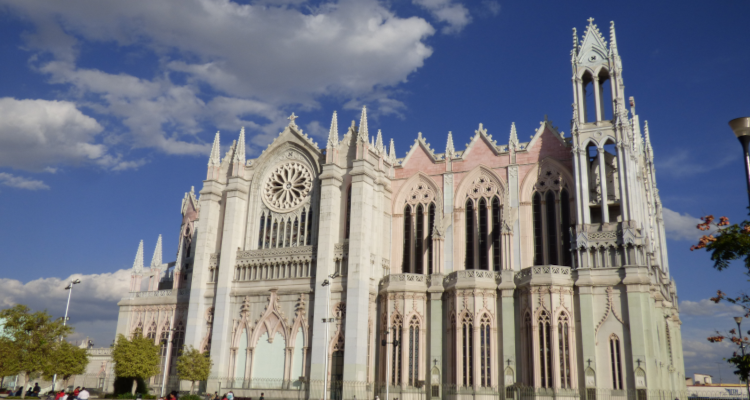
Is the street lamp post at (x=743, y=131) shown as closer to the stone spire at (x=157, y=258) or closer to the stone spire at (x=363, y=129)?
the stone spire at (x=363, y=129)

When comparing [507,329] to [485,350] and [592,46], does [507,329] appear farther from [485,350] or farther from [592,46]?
[592,46]

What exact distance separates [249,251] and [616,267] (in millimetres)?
26648

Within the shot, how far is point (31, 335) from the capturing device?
44375 mm

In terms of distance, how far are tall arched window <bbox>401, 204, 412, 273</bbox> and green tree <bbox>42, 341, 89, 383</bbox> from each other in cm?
2435

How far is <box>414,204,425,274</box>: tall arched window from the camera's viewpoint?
1887 inches

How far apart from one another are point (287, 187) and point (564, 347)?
964 inches

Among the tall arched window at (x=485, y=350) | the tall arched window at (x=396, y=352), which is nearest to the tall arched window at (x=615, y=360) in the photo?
the tall arched window at (x=485, y=350)

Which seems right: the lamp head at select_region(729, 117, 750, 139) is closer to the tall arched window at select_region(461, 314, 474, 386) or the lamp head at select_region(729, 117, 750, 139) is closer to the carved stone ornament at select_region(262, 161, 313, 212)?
the tall arched window at select_region(461, 314, 474, 386)

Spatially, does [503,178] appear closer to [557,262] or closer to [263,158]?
[557,262]

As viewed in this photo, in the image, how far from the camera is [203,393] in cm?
4669

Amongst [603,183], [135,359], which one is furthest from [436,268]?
[135,359]

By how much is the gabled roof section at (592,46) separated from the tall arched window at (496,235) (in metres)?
12.2

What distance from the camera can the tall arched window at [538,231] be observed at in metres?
44.3

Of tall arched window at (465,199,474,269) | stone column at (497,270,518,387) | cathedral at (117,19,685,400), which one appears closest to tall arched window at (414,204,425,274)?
cathedral at (117,19,685,400)
